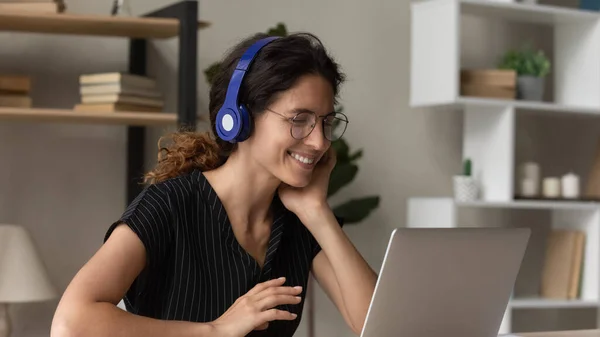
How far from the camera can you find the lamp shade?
9.59 ft

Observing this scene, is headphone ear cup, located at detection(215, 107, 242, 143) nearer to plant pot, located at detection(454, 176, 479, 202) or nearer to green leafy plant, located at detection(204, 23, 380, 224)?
green leafy plant, located at detection(204, 23, 380, 224)

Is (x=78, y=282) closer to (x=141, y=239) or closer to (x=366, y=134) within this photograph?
(x=141, y=239)

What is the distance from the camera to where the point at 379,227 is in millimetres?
3975

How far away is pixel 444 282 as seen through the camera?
1.53 meters

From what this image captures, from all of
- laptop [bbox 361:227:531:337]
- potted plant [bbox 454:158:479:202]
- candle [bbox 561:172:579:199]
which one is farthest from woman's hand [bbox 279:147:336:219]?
candle [bbox 561:172:579:199]

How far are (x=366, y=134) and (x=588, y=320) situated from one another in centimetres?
141

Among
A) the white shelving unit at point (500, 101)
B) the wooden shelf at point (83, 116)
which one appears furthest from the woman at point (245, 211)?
the white shelving unit at point (500, 101)

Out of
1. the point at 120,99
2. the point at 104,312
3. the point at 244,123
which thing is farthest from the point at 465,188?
the point at 104,312

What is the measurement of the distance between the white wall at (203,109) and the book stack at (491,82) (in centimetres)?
35

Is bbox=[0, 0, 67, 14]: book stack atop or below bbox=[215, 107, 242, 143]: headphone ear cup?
atop

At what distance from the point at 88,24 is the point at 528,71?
5.79 ft

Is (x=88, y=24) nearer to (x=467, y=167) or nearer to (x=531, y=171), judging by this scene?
(x=467, y=167)

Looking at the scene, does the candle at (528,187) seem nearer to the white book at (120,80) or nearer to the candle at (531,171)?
the candle at (531,171)

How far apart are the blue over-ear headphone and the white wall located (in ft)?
5.72
